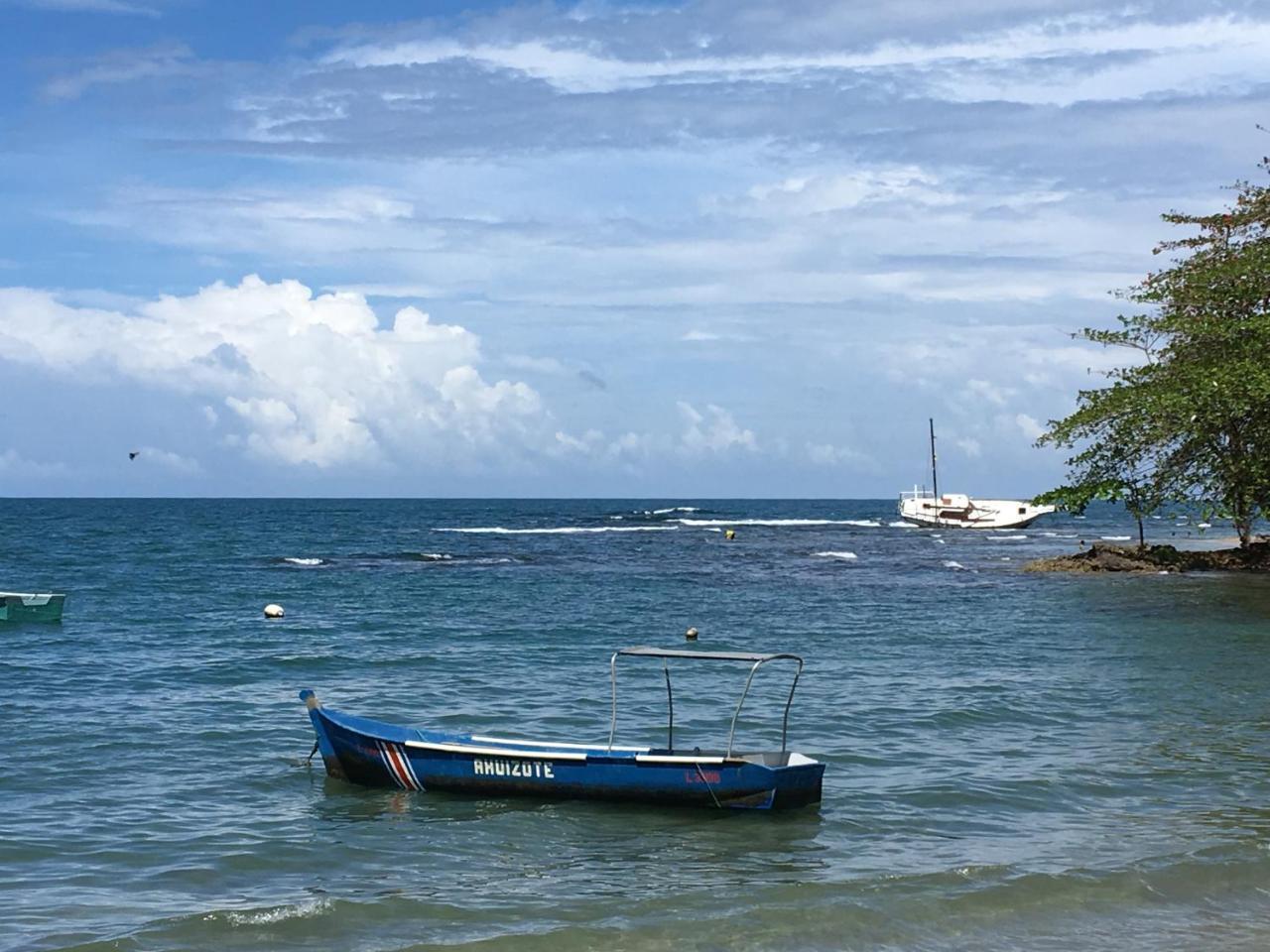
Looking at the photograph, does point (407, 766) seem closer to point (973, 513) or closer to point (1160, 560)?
point (1160, 560)

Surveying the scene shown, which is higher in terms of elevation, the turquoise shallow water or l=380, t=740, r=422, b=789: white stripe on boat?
l=380, t=740, r=422, b=789: white stripe on boat

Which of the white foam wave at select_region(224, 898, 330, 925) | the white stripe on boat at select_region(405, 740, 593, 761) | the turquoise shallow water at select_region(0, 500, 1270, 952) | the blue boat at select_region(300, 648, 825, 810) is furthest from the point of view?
the white stripe on boat at select_region(405, 740, 593, 761)

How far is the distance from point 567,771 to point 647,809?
1203 millimetres

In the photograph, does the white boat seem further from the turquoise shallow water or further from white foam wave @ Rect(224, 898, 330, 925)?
white foam wave @ Rect(224, 898, 330, 925)

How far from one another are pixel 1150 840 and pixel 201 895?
1127 cm

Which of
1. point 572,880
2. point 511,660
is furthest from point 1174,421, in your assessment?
point 572,880

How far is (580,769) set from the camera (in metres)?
17.8

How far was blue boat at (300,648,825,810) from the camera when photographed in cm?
1752

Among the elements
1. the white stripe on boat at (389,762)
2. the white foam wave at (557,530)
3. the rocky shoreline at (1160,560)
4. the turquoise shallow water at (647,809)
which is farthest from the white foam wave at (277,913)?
the white foam wave at (557,530)

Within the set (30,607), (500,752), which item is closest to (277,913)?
(500,752)

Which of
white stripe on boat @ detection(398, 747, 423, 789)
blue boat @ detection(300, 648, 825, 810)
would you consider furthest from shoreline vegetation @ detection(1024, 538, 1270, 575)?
white stripe on boat @ detection(398, 747, 423, 789)

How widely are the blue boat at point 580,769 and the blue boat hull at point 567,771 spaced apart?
0.01 meters

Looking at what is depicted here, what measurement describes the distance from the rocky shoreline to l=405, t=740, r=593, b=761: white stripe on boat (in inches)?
1675

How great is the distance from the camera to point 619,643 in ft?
117
